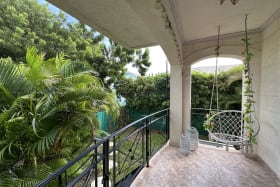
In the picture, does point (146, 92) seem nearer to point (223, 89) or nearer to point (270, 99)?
point (223, 89)

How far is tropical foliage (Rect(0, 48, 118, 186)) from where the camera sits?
146 centimetres

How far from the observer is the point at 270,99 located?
2.06m

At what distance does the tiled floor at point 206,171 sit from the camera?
1.78m

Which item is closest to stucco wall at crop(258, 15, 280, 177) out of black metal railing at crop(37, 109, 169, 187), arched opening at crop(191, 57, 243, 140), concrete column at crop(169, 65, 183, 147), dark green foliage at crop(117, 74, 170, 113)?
concrete column at crop(169, 65, 183, 147)

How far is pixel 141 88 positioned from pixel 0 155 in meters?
4.29

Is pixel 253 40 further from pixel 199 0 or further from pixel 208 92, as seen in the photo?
pixel 208 92

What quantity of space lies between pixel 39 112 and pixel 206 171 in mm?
2274

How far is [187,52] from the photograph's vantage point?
2938mm

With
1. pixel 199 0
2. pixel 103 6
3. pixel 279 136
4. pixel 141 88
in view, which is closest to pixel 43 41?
pixel 141 88

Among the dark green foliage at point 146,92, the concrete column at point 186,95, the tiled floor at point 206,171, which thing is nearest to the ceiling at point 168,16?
the concrete column at point 186,95

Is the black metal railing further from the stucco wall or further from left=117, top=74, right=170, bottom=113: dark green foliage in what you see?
left=117, top=74, right=170, bottom=113: dark green foliage

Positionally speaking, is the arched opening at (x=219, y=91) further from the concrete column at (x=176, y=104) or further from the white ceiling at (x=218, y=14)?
the white ceiling at (x=218, y=14)

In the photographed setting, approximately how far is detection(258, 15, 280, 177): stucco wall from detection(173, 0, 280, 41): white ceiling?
0.27m

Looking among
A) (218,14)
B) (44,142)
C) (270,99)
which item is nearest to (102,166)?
(44,142)
